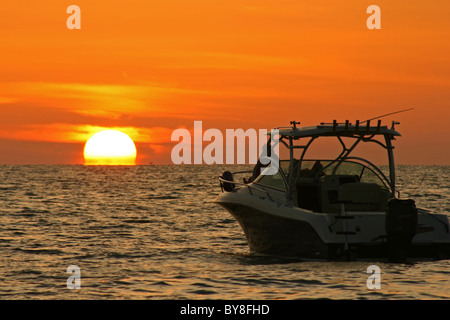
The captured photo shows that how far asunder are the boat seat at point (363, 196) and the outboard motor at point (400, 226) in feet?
3.99

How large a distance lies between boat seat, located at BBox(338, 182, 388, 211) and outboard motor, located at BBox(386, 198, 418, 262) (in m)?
1.22

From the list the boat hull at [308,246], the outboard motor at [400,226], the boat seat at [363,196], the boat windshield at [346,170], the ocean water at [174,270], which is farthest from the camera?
the boat windshield at [346,170]

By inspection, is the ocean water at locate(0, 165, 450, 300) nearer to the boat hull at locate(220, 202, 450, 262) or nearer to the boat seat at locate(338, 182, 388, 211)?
the boat hull at locate(220, 202, 450, 262)

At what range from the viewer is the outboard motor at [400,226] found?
13156 mm

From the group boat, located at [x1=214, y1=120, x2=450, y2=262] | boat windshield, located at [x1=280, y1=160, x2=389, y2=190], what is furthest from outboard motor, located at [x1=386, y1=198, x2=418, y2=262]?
boat windshield, located at [x1=280, y1=160, x2=389, y2=190]

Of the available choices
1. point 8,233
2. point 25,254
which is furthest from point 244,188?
point 8,233

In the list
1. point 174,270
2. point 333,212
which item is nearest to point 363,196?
point 333,212

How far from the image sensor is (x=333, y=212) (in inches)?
591

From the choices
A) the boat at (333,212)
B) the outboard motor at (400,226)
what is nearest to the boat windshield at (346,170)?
the boat at (333,212)

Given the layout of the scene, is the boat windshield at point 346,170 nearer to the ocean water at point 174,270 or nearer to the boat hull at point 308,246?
the boat hull at point 308,246

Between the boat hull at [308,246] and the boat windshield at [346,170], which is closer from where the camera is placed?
the boat hull at [308,246]

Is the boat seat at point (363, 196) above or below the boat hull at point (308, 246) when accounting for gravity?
above

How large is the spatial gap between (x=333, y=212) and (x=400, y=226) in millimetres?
2099

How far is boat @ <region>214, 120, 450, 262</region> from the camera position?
1349cm
